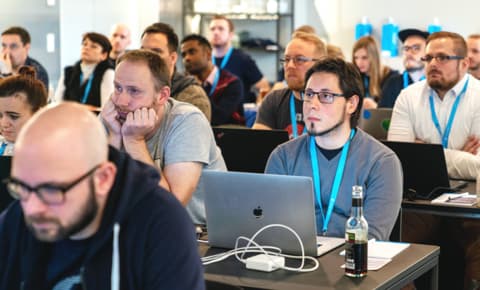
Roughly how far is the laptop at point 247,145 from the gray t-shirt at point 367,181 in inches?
32.1

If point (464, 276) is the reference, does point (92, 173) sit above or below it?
above

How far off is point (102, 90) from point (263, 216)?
4740 mm

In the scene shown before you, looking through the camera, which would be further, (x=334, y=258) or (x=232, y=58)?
(x=232, y=58)

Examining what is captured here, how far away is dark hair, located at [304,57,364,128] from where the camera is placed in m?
3.79

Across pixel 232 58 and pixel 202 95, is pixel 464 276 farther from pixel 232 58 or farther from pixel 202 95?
pixel 232 58

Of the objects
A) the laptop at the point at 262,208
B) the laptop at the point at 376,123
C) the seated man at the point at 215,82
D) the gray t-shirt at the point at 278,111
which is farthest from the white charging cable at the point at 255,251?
the seated man at the point at 215,82

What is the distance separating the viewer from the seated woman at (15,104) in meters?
4.07

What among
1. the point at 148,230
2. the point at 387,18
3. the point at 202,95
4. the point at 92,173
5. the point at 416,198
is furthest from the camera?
the point at 387,18

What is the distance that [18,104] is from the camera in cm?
409

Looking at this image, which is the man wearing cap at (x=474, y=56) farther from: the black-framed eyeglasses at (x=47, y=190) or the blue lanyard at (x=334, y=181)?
the black-framed eyeglasses at (x=47, y=190)

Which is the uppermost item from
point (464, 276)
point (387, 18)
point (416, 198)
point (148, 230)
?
point (387, 18)

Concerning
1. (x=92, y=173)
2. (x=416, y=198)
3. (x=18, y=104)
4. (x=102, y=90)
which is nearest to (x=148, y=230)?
(x=92, y=173)

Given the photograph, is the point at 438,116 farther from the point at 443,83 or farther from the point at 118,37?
the point at 118,37

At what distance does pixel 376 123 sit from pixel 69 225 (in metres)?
3.98
